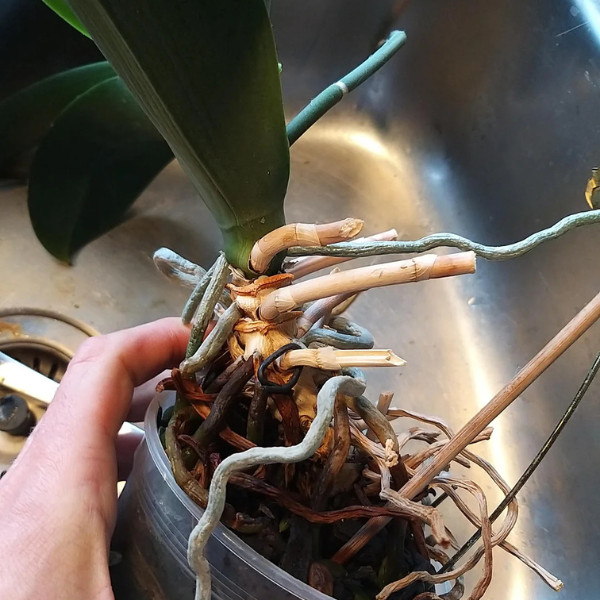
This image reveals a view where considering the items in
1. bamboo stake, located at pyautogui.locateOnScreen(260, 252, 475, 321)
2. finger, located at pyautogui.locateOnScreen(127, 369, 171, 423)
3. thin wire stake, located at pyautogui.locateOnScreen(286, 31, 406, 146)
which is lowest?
finger, located at pyautogui.locateOnScreen(127, 369, 171, 423)

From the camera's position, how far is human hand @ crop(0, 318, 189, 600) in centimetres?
32

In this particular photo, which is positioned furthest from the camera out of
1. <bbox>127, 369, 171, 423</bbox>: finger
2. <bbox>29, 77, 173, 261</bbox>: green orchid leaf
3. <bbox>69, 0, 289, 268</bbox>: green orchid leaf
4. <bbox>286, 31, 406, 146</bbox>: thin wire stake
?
<bbox>29, 77, 173, 261</bbox>: green orchid leaf

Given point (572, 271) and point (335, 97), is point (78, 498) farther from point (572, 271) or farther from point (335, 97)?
point (572, 271)

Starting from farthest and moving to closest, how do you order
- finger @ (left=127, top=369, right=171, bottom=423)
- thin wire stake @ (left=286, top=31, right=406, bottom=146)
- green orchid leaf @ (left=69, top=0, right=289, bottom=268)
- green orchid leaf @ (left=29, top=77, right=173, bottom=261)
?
green orchid leaf @ (left=29, top=77, right=173, bottom=261) < finger @ (left=127, top=369, right=171, bottom=423) < thin wire stake @ (left=286, top=31, right=406, bottom=146) < green orchid leaf @ (left=69, top=0, right=289, bottom=268)

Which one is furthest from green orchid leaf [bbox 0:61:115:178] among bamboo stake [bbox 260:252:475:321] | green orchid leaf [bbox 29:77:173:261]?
bamboo stake [bbox 260:252:475:321]

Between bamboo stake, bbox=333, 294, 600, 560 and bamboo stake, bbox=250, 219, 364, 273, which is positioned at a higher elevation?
bamboo stake, bbox=250, 219, 364, 273

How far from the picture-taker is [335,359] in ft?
0.94

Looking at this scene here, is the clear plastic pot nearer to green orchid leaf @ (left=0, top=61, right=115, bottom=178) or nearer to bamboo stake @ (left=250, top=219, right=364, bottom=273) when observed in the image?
bamboo stake @ (left=250, top=219, right=364, bottom=273)

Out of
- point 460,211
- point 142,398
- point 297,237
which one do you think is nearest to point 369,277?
point 297,237

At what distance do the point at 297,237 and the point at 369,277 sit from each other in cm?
4

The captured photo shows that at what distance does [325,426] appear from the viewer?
0.82 feet

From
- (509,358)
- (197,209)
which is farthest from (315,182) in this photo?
(509,358)

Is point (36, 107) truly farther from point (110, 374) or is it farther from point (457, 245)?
point (457, 245)

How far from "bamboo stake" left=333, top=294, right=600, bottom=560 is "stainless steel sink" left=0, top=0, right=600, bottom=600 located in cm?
28
